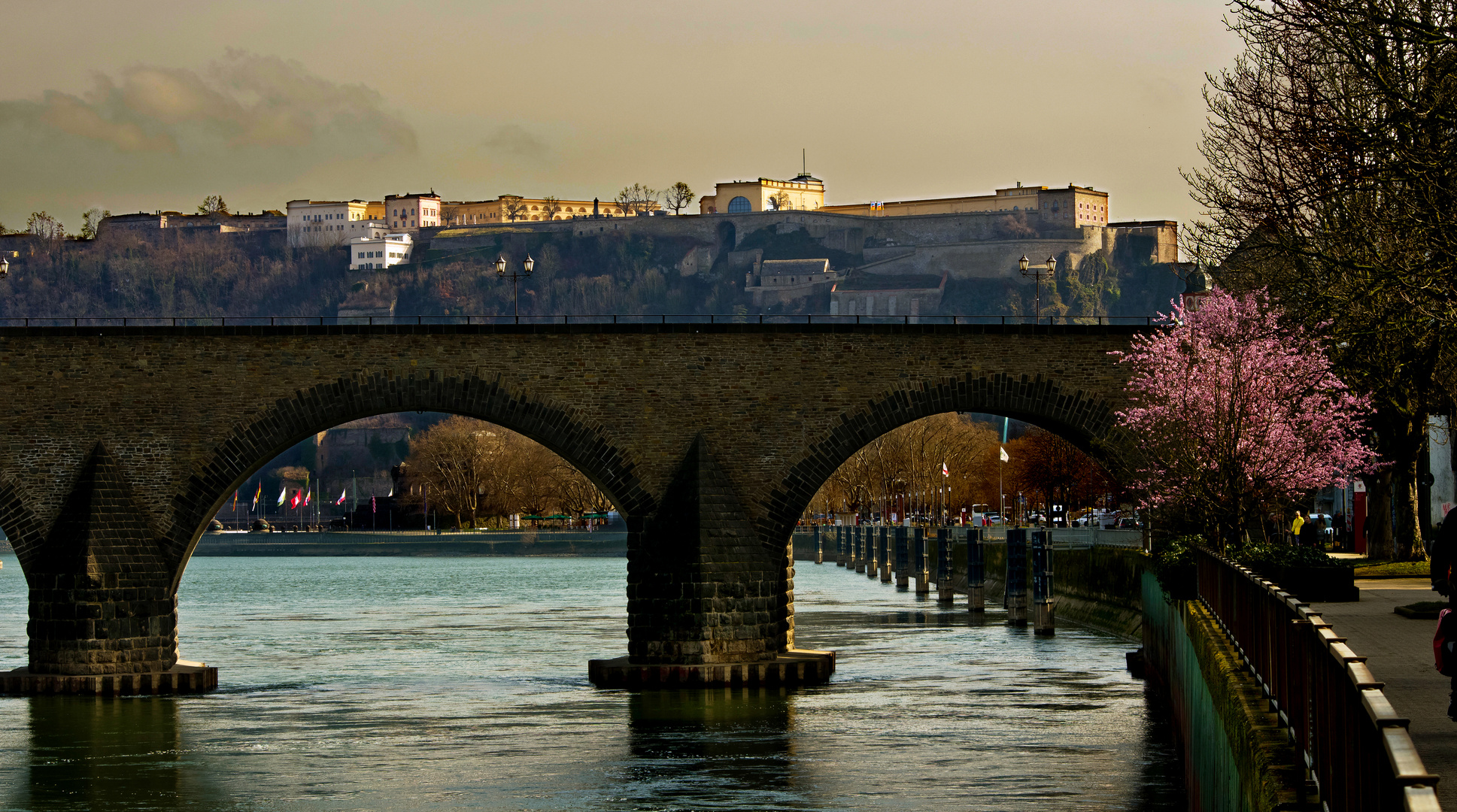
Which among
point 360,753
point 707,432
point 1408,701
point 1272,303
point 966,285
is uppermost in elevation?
point 966,285

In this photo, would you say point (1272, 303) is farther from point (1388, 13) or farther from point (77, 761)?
point (77, 761)

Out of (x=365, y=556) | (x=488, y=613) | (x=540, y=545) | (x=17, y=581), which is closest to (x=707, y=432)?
(x=488, y=613)

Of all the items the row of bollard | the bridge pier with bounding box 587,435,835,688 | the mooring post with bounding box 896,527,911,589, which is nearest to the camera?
the bridge pier with bounding box 587,435,835,688

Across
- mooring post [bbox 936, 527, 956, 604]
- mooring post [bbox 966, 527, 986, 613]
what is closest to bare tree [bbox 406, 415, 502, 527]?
mooring post [bbox 936, 527, 956, 604]

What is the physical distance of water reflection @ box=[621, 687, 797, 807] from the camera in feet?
67.9

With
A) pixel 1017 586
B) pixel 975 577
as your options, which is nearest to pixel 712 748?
pixel 1017 586

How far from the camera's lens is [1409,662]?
15.6m

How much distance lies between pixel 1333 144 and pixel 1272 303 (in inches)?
546

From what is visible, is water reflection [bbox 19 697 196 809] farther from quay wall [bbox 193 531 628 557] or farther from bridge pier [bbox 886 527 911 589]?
quay wall [bbox 193 531 628 557]

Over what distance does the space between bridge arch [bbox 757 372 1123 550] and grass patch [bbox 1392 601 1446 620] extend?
887 cm

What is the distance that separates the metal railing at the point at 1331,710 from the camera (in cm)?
491

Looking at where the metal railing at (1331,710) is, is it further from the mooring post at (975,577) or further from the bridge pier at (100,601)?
the mooring post at (975,577)

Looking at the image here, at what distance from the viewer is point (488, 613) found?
181 feet

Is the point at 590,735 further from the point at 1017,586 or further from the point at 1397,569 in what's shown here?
the point at 1017,586
